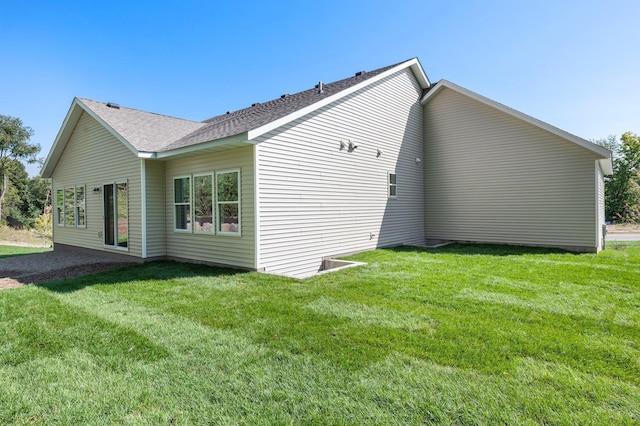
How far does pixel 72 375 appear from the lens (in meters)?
2.89

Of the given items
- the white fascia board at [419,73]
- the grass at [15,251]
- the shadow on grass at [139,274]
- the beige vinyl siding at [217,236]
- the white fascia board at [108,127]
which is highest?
the white fascia board at [419,73]

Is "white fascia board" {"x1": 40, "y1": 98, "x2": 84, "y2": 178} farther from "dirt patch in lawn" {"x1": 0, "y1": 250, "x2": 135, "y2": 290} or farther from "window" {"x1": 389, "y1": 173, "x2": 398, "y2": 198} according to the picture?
"window" {"x1": 389, "y1": 173, "x2": 398, "y2": 198}

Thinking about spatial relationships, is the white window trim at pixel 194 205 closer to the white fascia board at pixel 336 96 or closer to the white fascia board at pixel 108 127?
the white fascia board at pixel 108 127

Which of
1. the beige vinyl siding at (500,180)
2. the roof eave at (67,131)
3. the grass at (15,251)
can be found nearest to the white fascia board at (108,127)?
the roof eave at (67,131)

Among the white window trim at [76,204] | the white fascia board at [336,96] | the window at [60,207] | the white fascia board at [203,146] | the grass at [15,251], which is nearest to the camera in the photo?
the white fascia board at [203,146]

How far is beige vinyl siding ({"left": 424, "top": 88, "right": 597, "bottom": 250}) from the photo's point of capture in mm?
9938

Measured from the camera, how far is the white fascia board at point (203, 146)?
6.51m

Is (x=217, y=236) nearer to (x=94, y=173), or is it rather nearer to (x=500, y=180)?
(x=94, y=173)

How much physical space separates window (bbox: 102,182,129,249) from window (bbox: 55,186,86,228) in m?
1.65

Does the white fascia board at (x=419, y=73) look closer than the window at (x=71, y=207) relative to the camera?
No

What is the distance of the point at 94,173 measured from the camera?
10.6 meters

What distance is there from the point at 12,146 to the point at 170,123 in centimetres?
3183

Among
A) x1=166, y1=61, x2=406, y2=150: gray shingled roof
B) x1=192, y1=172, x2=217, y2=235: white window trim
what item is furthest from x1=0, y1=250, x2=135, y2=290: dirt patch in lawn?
x1=166, y1=61, x2=406, y2=150: gray shingled roof

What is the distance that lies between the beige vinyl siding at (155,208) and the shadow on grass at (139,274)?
28.9 inches
